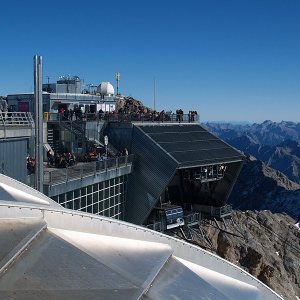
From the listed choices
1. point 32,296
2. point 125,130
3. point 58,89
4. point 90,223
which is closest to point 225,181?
point 125,130

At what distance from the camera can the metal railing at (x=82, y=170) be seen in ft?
81.2

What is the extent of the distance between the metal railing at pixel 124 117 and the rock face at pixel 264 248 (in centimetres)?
915

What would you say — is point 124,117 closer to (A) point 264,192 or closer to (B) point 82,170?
(B) point 82,170

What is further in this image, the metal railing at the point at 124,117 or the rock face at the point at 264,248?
the rock face at the point at 264,248

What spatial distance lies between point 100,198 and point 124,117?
8.19 metres

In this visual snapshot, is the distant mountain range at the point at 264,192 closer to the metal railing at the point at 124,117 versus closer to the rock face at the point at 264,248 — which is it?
the rock face at the point at 264,248

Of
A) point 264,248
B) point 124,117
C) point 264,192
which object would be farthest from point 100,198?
point 264,192

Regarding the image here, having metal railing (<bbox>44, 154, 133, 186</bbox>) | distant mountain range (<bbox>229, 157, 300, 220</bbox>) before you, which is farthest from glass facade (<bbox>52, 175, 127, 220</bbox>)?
distant mountain range (<bbox>229, 157, 300, 220</bbox>)

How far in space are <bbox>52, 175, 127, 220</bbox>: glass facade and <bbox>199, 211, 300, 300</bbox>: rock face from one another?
8.16m

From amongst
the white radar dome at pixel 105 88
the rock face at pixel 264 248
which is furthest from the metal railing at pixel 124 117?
Result: the white radar dome at pixel 105 88

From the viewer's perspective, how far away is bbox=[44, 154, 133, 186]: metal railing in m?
24.8

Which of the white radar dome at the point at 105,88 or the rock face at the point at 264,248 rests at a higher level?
the white radar dome at the point at 105,88

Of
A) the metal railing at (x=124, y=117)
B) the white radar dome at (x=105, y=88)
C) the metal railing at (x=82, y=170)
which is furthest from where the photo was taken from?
the white radar dome at (x=105, y=88)

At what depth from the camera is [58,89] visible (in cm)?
4962
